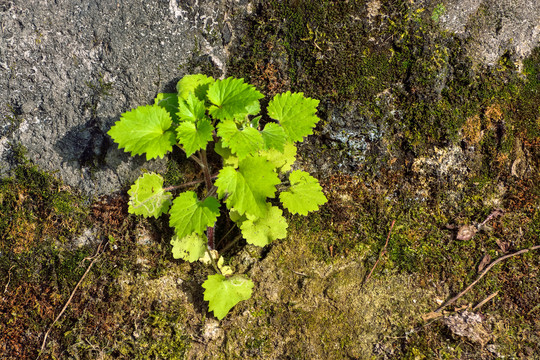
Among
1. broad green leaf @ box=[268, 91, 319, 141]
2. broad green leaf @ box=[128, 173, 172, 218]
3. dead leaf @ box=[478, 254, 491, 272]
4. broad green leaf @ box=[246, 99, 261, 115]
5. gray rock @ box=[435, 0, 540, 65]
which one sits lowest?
broad green leaf @ box=[128, 173, 172, 218]

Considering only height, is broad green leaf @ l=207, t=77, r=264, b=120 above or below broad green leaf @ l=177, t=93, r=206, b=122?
above

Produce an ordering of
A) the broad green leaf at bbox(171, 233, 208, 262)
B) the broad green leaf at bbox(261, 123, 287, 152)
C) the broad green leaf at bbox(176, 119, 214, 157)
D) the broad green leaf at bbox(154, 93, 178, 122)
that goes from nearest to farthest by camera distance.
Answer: the broad green leaf at bbox(176, 119, 214, 157) → the broad green leaf at bbox(261, 123, 287, 152) → the broad green leaf at bbox(154, 93, 178, 122) → the broad green leaf at bbox(171, 233, 208, 262)

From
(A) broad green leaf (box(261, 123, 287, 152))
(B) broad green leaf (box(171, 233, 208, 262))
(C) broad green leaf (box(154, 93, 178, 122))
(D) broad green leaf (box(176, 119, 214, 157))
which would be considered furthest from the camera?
(B) broad green leaf (box(171, 233, 208, 262))

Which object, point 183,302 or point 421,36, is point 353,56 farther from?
point 183,302

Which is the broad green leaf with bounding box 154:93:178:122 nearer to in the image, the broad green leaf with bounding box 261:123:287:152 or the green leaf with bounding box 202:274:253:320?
the broad green leaf with bounding box 261:123:287:152

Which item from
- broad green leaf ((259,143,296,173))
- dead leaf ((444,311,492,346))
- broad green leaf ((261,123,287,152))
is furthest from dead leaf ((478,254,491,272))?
broad green leaf ((261,123,287,152))

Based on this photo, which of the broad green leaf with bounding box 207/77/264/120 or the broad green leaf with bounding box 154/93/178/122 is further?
the broad green leaf with bounding box 154/93/178/122

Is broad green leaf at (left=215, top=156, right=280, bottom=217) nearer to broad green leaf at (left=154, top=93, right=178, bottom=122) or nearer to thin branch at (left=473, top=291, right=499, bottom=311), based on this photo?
broad green leaf at (left=154, top=93, right=178, bottom=122)

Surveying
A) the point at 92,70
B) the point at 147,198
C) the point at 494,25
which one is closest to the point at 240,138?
the point at 147,198

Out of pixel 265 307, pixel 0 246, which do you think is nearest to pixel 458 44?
pixel 265 307
